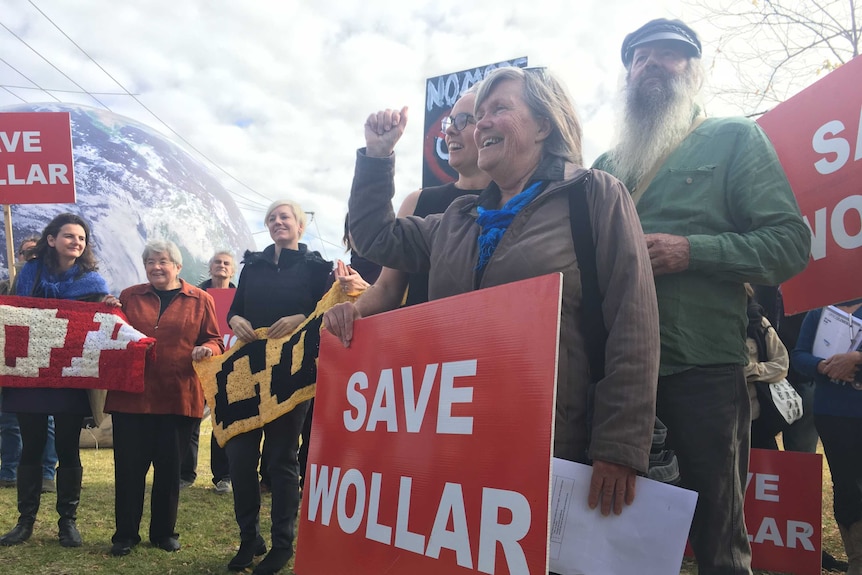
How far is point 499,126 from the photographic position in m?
1.83

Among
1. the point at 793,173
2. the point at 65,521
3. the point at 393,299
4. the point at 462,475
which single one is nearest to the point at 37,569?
the point at 65,521

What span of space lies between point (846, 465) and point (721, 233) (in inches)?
85.9

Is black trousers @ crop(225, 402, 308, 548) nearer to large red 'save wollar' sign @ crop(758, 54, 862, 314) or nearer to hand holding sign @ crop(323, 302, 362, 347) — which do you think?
hand holding sign @ crop(323, 302, 362, 347)

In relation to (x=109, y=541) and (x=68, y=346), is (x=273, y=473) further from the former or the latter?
(x=68, y=346)

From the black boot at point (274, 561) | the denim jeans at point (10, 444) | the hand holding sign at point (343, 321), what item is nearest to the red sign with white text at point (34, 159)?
the denim jeans at point (10, 444)

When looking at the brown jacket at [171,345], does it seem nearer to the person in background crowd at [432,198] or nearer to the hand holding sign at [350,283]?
the hand holding sign at [350,283]

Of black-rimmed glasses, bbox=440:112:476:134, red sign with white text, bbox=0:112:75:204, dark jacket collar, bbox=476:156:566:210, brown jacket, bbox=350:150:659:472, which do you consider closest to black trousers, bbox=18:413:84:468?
red sign with white text, bbox=0:112:75:204

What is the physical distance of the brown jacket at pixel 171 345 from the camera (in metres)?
4.03

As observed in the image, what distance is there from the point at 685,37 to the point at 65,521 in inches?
166

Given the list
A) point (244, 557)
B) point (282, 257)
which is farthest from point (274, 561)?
point (282, 257)

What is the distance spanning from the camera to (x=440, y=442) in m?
1.59

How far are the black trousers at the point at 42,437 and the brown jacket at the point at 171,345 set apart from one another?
0.28 meters

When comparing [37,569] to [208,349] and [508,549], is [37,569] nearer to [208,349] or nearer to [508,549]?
[208,349]

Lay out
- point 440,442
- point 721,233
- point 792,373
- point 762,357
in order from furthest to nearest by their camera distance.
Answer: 1. point 792,373
2. point 762,357
3. point 721,233
4. point 440,442
